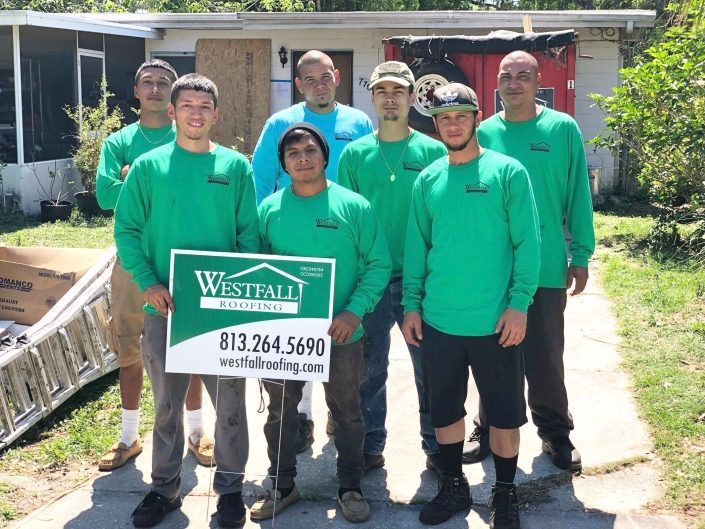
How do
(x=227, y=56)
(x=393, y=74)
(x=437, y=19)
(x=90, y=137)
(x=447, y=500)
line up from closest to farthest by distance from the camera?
(x=447, y=500) → (x=393, y=74) → (x=90, y=137) → (x=437, y=19) → (x=227, y=56)

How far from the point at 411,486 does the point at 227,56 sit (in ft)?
40.9

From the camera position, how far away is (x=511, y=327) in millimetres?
3893

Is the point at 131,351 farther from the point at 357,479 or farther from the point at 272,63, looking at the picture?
the point at 272,63

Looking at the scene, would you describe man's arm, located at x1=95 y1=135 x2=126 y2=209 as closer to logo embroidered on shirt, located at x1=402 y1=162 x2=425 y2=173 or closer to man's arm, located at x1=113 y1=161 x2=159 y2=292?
man's arm, located at x1=113 y1=161 x2=159 y2=292

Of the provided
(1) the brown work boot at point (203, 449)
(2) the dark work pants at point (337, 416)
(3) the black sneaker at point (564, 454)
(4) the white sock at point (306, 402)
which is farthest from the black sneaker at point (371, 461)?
(3) the black sneaker at point (564, 454)

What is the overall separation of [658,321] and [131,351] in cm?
463

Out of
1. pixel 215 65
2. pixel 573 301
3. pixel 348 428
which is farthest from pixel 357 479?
pixel 215 65

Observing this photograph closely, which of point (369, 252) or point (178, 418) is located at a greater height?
point (369, 252)

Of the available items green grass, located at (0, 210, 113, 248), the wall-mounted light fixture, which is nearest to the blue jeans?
green grass, located at (0, 210, 113, 248)

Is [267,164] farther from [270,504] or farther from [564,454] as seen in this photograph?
[564,454]

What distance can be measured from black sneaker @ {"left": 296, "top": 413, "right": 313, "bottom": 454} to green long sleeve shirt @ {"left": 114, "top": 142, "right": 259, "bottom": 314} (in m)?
1.37

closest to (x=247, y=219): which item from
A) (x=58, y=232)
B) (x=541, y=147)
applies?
(x=541, y=147)

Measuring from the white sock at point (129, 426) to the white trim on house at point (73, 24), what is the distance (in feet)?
30.0

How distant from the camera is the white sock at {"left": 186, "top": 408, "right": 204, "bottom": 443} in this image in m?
5.00
